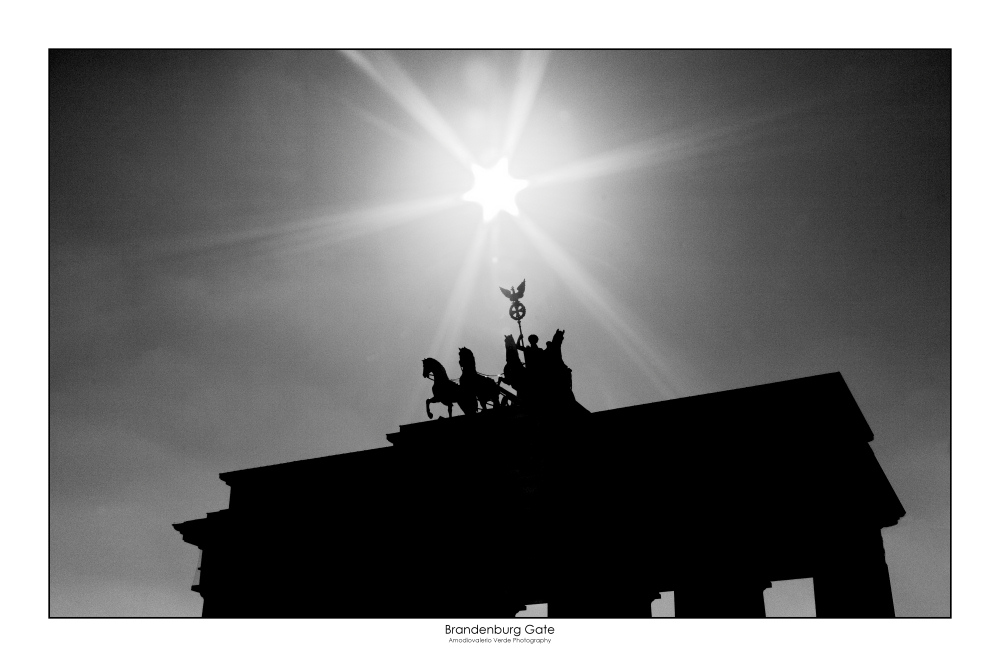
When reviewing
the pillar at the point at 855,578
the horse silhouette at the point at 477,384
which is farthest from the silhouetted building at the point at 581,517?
the horse silhouette at the point at 477,384

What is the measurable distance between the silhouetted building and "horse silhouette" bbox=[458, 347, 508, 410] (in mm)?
970

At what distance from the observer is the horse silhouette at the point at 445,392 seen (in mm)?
17609

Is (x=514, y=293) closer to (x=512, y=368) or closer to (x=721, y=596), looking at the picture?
(x=512, y=368)

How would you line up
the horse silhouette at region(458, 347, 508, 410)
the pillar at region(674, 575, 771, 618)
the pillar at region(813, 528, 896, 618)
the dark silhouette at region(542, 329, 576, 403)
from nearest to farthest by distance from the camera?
the pillar at region(813, 528, 896, 618) → the pillar at region(674, 575, 771, 618) → the dark silhouette at region(542, 329, 576, 403) → the horse silhouette at region(458, 347, 508, 410)

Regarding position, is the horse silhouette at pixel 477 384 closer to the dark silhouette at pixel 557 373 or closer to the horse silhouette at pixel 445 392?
the horse silhouette at pixel 445 392

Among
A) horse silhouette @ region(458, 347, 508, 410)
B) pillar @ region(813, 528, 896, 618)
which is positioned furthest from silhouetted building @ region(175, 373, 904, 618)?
horse silhouette @ region(458, 347, 508, 410)

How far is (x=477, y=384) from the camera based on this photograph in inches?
693

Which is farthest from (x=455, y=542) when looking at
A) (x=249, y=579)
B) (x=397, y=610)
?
(x=249, y=579)

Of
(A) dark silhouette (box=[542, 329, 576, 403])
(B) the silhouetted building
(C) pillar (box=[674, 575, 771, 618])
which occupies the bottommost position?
(C) pillar (box=[674, 575, 771, 618])

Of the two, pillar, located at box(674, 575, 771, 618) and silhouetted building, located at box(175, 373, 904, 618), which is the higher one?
silhouetted building, located at box(175, 373, 904, 618)

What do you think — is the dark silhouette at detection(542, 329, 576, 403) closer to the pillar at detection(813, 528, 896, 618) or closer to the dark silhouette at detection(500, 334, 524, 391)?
Result: the dark silhouette at detection(500, 334, 524, 391)

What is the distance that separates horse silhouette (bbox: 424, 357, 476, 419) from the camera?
57.8 ft

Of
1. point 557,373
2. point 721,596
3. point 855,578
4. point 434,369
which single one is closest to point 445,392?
point 434,369
